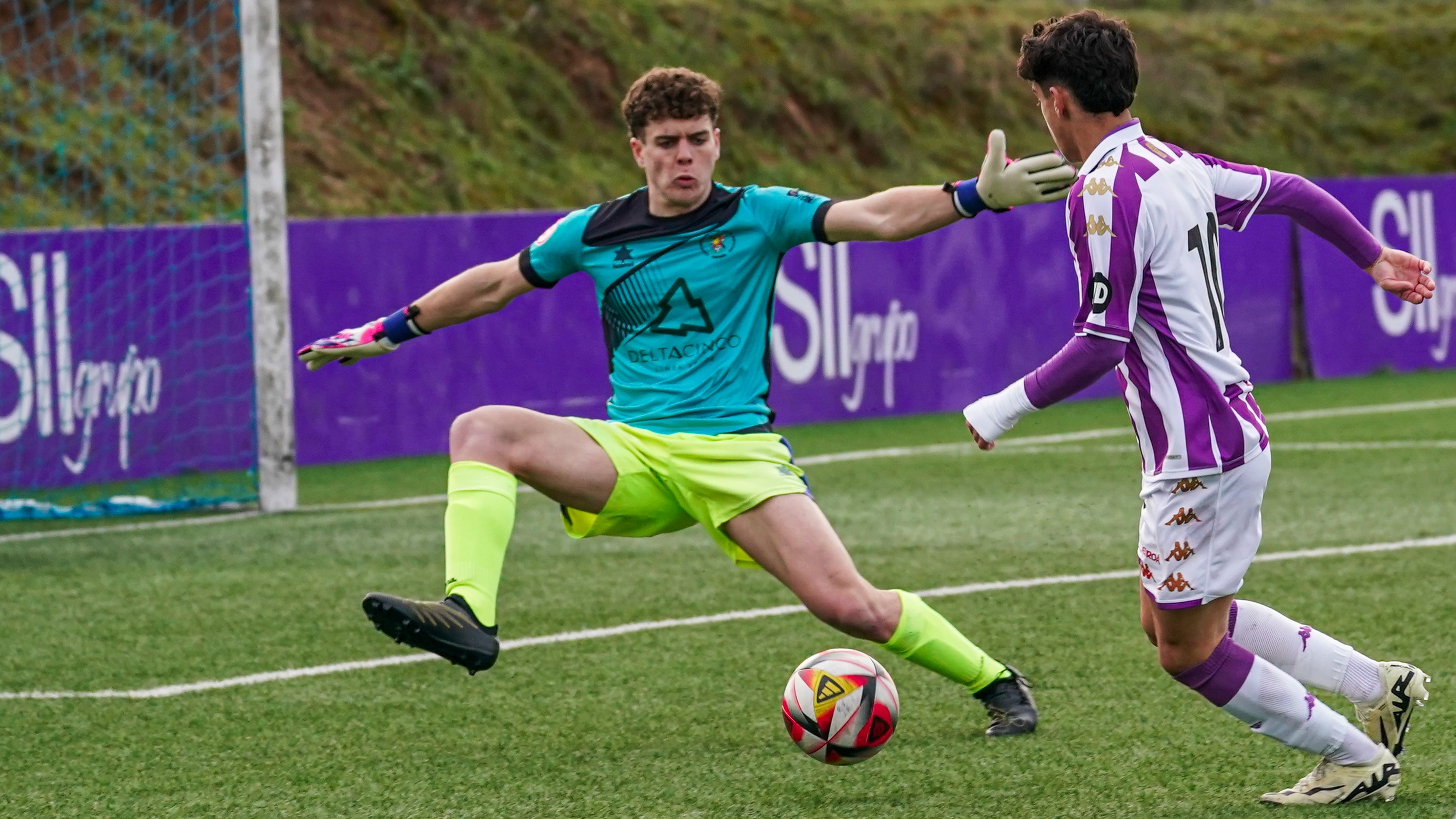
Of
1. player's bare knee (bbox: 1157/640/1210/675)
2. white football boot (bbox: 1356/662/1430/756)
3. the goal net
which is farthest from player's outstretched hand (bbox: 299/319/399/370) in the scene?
the goal net

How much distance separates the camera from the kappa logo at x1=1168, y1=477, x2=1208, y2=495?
4125 mm

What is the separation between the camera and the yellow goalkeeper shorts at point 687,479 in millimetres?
5023

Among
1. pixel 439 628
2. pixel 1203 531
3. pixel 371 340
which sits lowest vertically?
pixel 439 628

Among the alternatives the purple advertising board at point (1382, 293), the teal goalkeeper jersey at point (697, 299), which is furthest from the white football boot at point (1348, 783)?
the purple advertising board at point (1382, 293)

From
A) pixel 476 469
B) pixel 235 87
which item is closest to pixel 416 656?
pixel 476 469

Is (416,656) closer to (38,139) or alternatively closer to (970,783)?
(970,783)

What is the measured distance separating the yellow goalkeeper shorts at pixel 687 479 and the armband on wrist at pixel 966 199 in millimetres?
764

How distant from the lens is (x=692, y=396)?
523 centimetres

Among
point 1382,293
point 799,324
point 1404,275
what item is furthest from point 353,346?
point 1382,293

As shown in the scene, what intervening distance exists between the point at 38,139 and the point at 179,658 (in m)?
Result: 10.1

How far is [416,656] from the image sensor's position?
261 inches

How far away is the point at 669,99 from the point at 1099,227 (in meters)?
1.56

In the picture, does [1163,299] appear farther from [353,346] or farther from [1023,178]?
[353,346]

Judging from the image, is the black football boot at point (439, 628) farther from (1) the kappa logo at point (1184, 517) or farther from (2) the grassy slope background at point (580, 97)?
(2) the grassy slope background at point (580, 97)
